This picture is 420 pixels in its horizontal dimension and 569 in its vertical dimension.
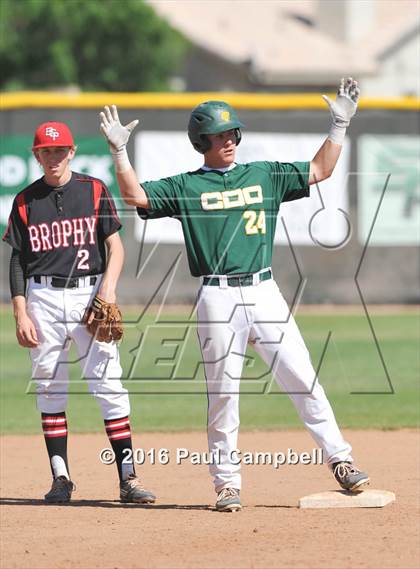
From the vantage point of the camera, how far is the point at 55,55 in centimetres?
3722

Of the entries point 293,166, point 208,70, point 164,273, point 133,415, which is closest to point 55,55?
→ point 208,70

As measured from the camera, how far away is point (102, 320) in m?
6.45

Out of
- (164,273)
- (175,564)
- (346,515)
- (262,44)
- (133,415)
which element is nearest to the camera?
(175,564)

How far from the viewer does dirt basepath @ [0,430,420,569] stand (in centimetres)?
521

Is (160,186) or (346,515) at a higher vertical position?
(160,186)

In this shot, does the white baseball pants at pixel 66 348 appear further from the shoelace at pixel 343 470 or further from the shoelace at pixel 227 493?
the shoelace at pixel 343 470

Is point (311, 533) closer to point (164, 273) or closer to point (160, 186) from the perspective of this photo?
point (160, 186)

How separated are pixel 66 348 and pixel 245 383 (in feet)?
15.3

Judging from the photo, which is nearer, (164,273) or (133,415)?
(133,415)

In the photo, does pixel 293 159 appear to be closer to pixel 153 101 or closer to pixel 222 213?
pixel 153 101

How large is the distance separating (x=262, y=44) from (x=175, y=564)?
42.1 metres

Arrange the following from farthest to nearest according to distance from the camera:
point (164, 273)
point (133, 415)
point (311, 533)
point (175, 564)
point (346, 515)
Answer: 1. point (164, 273)
2. point (133, 415)
3. point (346, 515)
4. point (311, 533)
5. point (175, 564)

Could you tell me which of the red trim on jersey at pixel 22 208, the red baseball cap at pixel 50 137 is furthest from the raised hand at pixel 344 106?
the red trim on jersey at pixel 22 208

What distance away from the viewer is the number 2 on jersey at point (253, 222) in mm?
6191
